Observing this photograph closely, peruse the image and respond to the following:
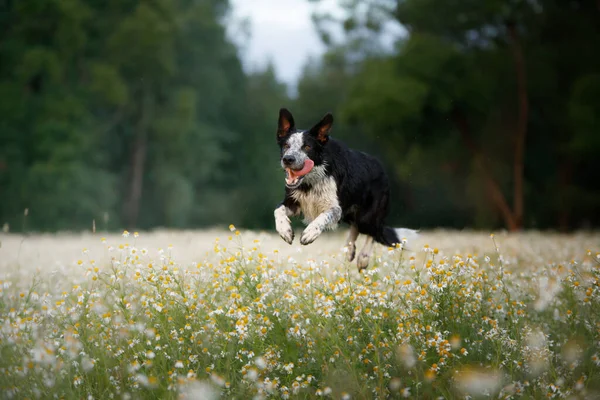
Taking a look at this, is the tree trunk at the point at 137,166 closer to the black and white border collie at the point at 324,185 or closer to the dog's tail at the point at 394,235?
the dog's tail at the point at 394,235

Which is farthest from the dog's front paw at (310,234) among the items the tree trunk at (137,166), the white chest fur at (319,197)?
the tree trunk at (137,166)

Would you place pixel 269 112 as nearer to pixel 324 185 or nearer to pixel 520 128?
pixel 520 128

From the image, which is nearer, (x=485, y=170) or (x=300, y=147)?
(x=300, y=147)

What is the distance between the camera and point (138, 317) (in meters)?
5.20

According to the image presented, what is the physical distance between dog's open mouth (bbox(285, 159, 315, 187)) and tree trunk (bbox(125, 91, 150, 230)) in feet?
87.0

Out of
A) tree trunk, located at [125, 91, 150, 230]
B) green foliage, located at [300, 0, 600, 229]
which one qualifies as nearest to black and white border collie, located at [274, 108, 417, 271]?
green foliage, located at [300, 0, 600, 229]

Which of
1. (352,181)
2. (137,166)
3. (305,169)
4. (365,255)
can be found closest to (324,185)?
(305,169)

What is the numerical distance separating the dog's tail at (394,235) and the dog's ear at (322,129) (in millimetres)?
1746

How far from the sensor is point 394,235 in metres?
7.18

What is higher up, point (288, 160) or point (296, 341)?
point (288, 160)

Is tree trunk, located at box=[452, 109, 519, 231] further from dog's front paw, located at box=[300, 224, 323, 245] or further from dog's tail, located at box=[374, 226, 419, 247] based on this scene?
dog's front paw, located at box=[300, 224, 323, 245]

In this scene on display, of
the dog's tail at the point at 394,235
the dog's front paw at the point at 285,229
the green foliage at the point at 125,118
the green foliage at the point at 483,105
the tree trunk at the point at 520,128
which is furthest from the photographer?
the green foliage at the point at 125,118

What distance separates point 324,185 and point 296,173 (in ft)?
1.55

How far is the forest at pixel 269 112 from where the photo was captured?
20.1 metres
